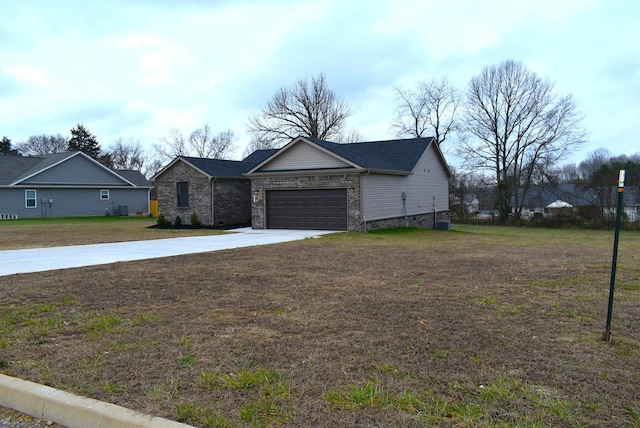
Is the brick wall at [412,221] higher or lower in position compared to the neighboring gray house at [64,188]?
lower

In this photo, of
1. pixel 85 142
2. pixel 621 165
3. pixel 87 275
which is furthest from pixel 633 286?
pixel 85 142

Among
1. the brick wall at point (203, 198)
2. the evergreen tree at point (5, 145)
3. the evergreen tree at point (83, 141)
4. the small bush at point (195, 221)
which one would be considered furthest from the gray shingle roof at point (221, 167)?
the evergreen tree at point (5, 145)

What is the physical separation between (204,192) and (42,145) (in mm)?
54772

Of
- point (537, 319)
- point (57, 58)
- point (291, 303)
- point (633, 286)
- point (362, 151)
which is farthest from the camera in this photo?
point (362, 151)

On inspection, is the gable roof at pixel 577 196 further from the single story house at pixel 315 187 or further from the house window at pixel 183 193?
the house window at pixel 183 193

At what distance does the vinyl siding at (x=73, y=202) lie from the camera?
32156 mm

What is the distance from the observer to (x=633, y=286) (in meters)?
7.63

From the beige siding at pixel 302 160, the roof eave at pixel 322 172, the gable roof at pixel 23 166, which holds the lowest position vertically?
the roof eave at pixel 322 172

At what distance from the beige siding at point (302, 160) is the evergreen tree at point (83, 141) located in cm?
4291

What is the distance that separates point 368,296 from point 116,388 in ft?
13.2

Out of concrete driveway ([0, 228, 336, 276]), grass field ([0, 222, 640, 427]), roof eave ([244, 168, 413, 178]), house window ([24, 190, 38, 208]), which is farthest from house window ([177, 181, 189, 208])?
grass field ([0, 222, 640, 427])

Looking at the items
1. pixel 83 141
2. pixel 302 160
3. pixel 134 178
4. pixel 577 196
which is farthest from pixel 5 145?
pixel 577 196

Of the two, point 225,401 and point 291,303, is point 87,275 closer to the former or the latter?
point 291,303

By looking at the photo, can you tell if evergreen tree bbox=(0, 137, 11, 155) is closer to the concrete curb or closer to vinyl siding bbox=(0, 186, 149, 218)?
vinyl siding bbox=(0, 186, 149, 218)
